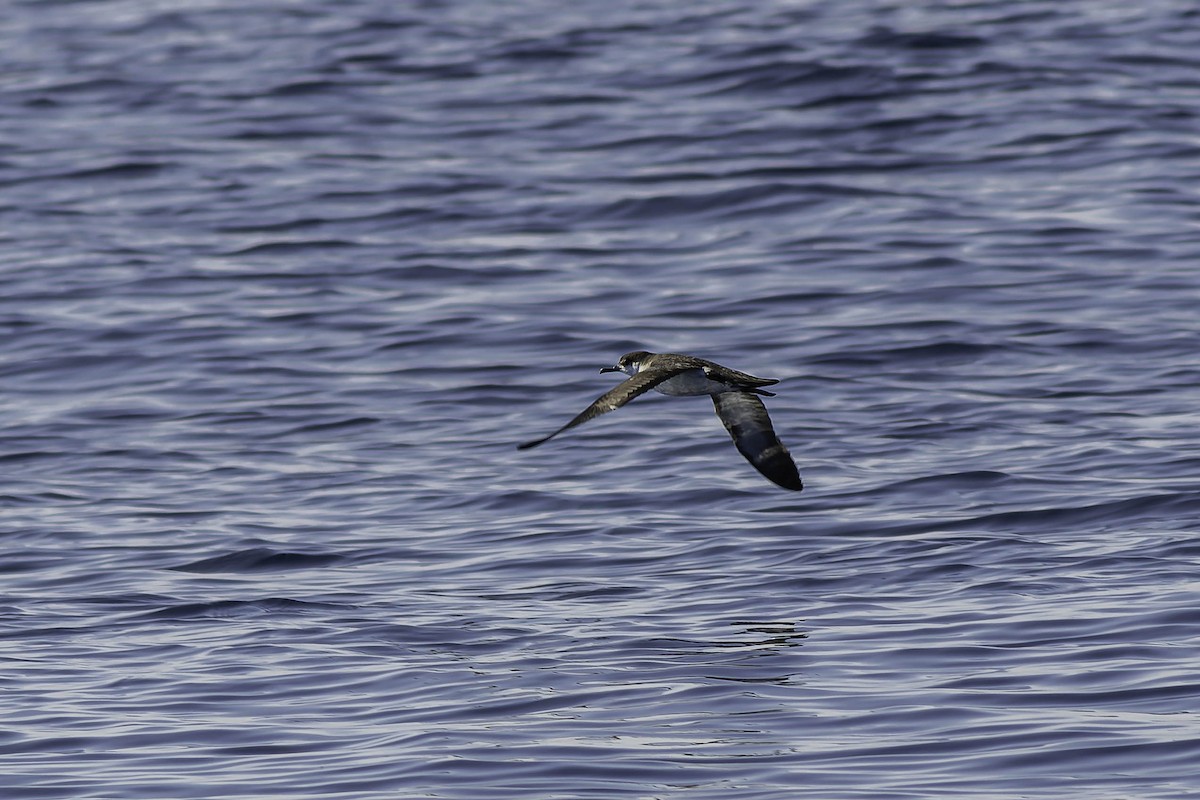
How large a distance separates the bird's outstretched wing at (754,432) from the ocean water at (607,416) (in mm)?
642

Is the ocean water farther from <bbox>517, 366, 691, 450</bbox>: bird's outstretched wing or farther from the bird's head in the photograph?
<bbox>517, 366, 691, 450</bbox>: bird's outstretched wing

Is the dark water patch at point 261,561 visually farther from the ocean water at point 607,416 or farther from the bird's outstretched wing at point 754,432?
the bird's outstretched wing at point 754,432

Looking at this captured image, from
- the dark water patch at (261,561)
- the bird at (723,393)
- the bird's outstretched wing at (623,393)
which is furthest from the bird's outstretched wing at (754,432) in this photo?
the dark water patch at (261,561)

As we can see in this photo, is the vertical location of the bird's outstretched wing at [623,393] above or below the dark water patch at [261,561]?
above

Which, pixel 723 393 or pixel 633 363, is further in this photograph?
pixel 723 393

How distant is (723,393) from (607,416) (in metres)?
3.88

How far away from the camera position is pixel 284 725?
8.59 metres

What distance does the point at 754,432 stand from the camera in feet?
35.1

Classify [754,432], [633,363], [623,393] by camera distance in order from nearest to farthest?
[623,393], [633,363], [754,432]

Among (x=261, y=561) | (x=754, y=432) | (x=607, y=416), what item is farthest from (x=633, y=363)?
(x=607, y=416)

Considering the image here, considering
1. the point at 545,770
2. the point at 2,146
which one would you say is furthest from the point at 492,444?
the point at 2,146

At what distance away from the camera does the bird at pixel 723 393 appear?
9.09 m

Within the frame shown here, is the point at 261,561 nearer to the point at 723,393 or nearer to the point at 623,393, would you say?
the point at 723,393

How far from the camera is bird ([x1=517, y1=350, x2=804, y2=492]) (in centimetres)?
909
